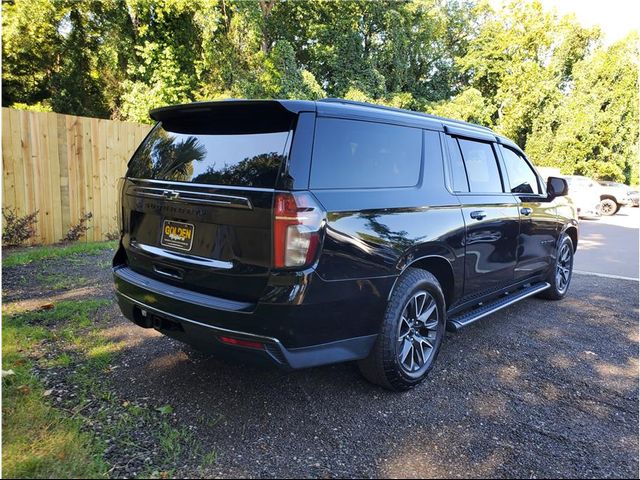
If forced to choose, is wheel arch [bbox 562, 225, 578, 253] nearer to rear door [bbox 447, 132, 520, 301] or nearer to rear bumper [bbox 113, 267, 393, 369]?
rear door [bbox 447, 132, 520, 301]

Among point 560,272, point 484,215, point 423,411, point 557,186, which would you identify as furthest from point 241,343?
point 560,272

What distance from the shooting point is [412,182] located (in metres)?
3.29

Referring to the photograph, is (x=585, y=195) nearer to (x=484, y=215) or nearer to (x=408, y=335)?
(x=484, y=215)

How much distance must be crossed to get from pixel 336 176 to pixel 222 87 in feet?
44.0

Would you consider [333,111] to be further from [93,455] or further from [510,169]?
[510,169]

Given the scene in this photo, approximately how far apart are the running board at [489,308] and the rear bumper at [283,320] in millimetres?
1064

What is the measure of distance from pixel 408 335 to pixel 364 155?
4.36 ft

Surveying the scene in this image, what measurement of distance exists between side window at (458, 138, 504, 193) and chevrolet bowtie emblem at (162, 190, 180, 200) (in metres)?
2.44

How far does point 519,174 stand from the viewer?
16.0ft

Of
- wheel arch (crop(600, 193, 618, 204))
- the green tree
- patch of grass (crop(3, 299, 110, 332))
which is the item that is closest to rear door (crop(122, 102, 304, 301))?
patch of grass (crop(3, 299, 110, 332))

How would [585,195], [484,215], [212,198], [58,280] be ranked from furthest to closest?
[585,195] < [58,280] < [484,215] < [212,198]

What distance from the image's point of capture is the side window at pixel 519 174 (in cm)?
467

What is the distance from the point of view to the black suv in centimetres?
249

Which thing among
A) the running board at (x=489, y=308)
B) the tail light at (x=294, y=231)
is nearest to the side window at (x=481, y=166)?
the running board at (x=489, y=308)
